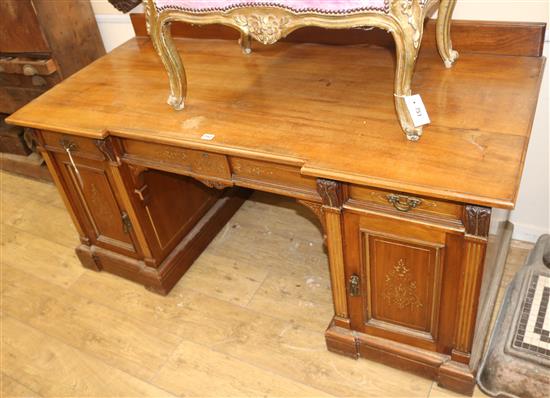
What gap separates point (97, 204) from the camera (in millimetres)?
1946

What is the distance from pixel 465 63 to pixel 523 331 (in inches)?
33.3

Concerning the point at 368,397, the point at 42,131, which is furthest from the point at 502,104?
the point at 42,131

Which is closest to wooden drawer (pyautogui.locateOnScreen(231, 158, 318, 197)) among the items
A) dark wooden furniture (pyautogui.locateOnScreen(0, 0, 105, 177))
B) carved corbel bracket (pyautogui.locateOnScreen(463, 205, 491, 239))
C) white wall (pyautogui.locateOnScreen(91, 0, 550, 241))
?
carved corbel bracket (pyautogui.locateOnScreen(463, 205, 491, 239))

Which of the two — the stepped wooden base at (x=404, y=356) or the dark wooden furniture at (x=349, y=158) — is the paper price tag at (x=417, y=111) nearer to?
the dark wooden furniture at (x=349, y=158)

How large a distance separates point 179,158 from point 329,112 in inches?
19.1

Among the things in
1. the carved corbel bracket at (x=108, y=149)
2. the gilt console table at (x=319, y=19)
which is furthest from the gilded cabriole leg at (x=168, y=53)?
the carved corbel bracket at (x=108, y=149)

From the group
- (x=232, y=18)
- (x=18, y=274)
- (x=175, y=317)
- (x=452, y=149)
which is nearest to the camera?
(x=452, y=149)

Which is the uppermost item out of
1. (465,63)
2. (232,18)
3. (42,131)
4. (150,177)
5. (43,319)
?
(232,18)

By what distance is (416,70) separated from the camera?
1542 millimetres

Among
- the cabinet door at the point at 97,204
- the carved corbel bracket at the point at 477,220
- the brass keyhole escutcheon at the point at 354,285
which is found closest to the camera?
the carved corbel bracket at the point at 477,220

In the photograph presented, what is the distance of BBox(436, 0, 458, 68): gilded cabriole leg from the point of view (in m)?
1.45

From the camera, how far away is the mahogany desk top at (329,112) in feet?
3.82

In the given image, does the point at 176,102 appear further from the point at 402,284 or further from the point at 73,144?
the point at 402,284

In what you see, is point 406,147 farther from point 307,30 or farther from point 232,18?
point 307,30
